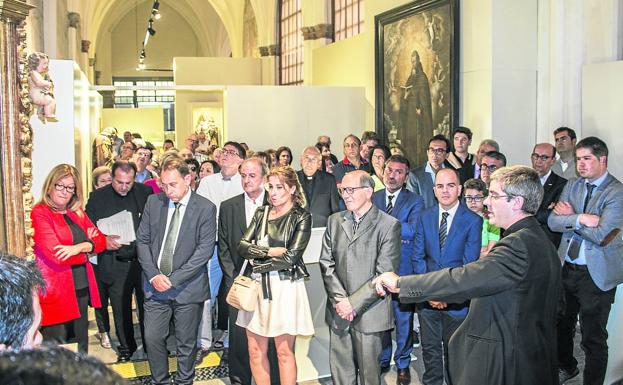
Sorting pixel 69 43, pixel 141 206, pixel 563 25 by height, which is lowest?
pixel 141 206

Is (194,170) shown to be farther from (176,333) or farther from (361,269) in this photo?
(361,269)

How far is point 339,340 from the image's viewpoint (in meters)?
4.79

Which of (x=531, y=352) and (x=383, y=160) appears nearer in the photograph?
(x=531, y=352)

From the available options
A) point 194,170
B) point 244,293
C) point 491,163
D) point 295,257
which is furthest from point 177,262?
point 194,170

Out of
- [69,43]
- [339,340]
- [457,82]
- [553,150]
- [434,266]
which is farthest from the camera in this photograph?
[69,43]

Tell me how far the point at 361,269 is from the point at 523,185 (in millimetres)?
1629

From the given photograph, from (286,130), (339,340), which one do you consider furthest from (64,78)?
(286,130)

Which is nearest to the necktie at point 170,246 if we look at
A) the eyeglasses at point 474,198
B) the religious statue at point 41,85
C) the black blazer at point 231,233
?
the black blazer at point 231,233

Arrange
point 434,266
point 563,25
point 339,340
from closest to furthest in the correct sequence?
point 339,340
point 434,266
point 563,25

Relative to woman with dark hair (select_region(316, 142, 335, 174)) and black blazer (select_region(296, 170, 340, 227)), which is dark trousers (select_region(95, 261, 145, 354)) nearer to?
black blazer (select_region(296, 170, 340, 227))

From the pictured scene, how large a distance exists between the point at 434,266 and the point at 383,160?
2838 mm

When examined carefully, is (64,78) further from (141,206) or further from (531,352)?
(531,352)

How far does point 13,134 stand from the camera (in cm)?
420

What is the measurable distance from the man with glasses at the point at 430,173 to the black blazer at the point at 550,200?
1.12 m
